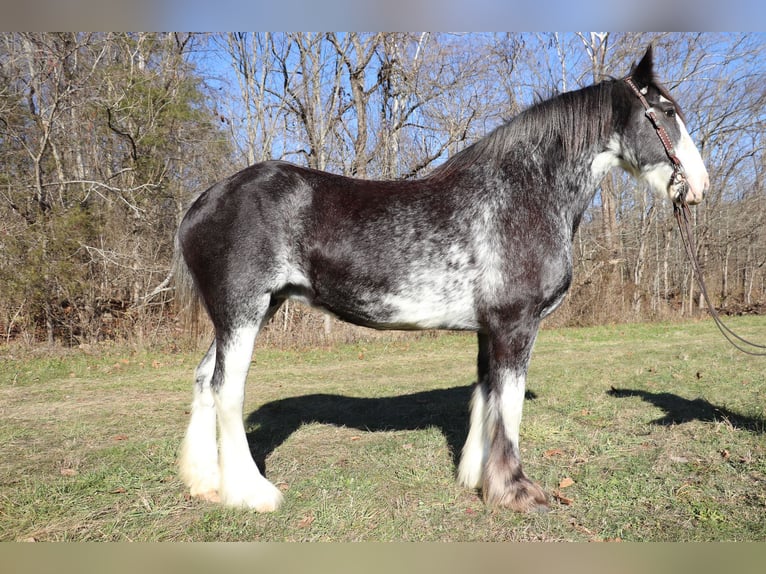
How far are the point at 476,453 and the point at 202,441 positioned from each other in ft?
6.28

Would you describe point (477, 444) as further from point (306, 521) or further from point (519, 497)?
point (306, 521)

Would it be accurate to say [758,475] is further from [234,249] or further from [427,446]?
[234,249]

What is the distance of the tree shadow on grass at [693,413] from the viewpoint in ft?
14.2

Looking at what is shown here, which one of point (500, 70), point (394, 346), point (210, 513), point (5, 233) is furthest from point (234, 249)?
point (500, 70)

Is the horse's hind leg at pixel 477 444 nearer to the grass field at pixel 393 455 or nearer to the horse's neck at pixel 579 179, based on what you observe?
the grass field at pixel 393 455

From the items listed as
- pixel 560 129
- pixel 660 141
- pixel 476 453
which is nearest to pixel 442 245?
pixel 560 129

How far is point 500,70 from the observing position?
1542 centimetres

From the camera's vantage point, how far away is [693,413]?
191 inches

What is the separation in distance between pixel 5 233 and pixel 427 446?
986 centimetres

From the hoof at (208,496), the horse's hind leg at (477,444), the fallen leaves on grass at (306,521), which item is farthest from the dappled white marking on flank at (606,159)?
the hoof at (208,496)

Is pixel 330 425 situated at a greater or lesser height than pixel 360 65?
lesser

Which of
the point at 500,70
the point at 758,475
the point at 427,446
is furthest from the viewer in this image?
the point at 500,70
